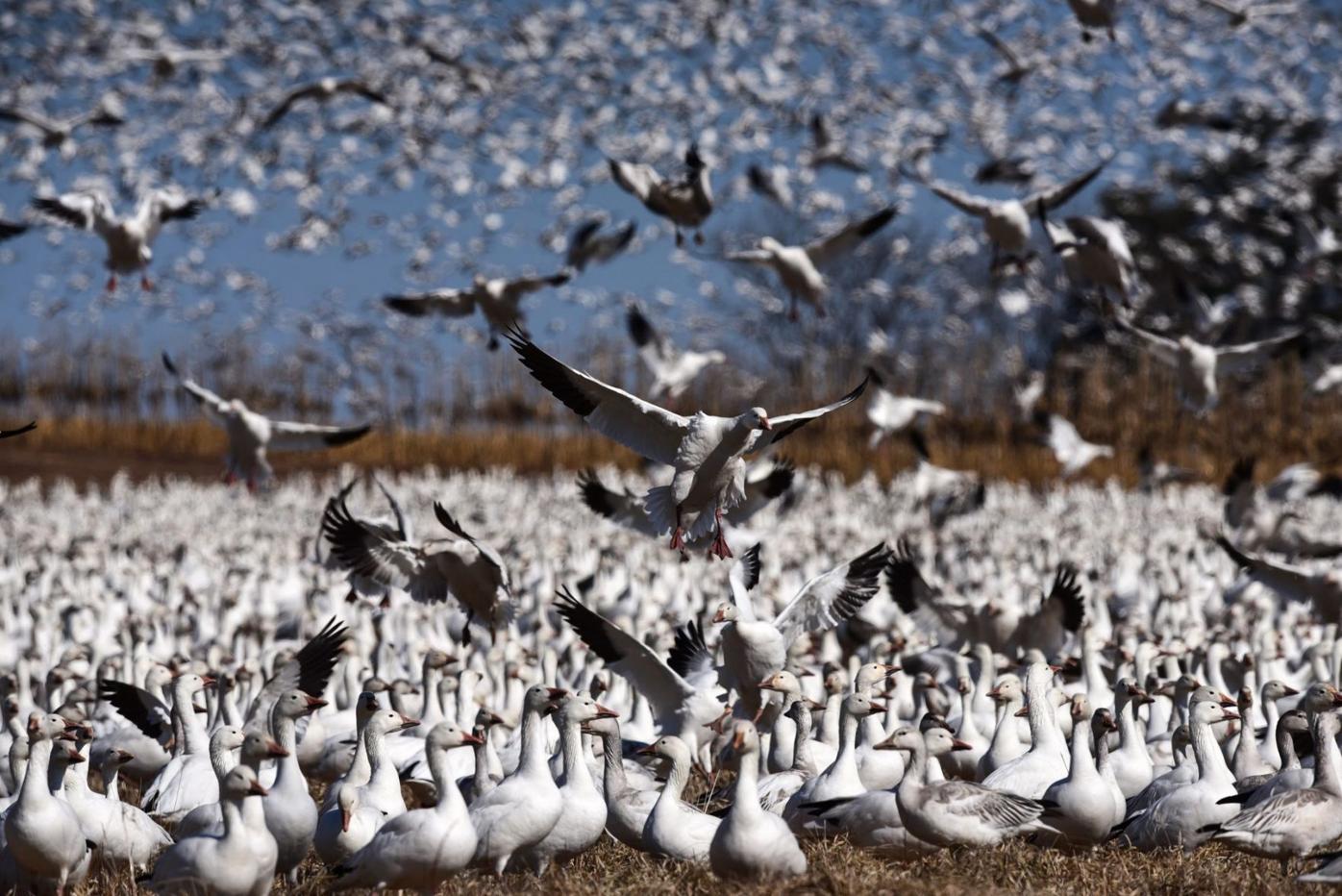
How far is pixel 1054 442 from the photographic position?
20109 millimetres

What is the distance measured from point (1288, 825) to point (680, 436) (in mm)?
3212

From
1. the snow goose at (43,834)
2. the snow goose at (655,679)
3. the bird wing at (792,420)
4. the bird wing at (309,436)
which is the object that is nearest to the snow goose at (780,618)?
the snow goose at (655,679)

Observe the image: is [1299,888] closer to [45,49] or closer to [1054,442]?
[1054,442]

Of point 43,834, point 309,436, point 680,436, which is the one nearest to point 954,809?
point 680,436

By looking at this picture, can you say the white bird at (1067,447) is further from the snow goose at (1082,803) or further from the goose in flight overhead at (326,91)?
the snow goose at (1082,803)

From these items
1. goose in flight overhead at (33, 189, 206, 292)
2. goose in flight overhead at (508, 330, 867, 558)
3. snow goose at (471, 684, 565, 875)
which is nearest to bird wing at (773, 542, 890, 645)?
goose in flight overhead at (508, 330, 867, 558)

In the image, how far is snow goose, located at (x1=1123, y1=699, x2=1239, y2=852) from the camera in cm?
589

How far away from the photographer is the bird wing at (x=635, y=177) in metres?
10.4

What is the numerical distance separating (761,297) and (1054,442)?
27.1 m

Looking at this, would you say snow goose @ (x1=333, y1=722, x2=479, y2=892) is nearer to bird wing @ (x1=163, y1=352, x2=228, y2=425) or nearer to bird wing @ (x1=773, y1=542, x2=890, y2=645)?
bird wing @ (x1=773, y1=542, x2=890, y2=645)

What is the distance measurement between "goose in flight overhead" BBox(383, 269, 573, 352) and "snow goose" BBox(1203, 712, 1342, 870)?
20.4 feet

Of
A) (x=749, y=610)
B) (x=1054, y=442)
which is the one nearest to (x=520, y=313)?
(x=749, y=610)

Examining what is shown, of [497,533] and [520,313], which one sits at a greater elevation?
[520,313]

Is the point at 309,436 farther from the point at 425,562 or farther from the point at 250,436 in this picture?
the point at 425,562
